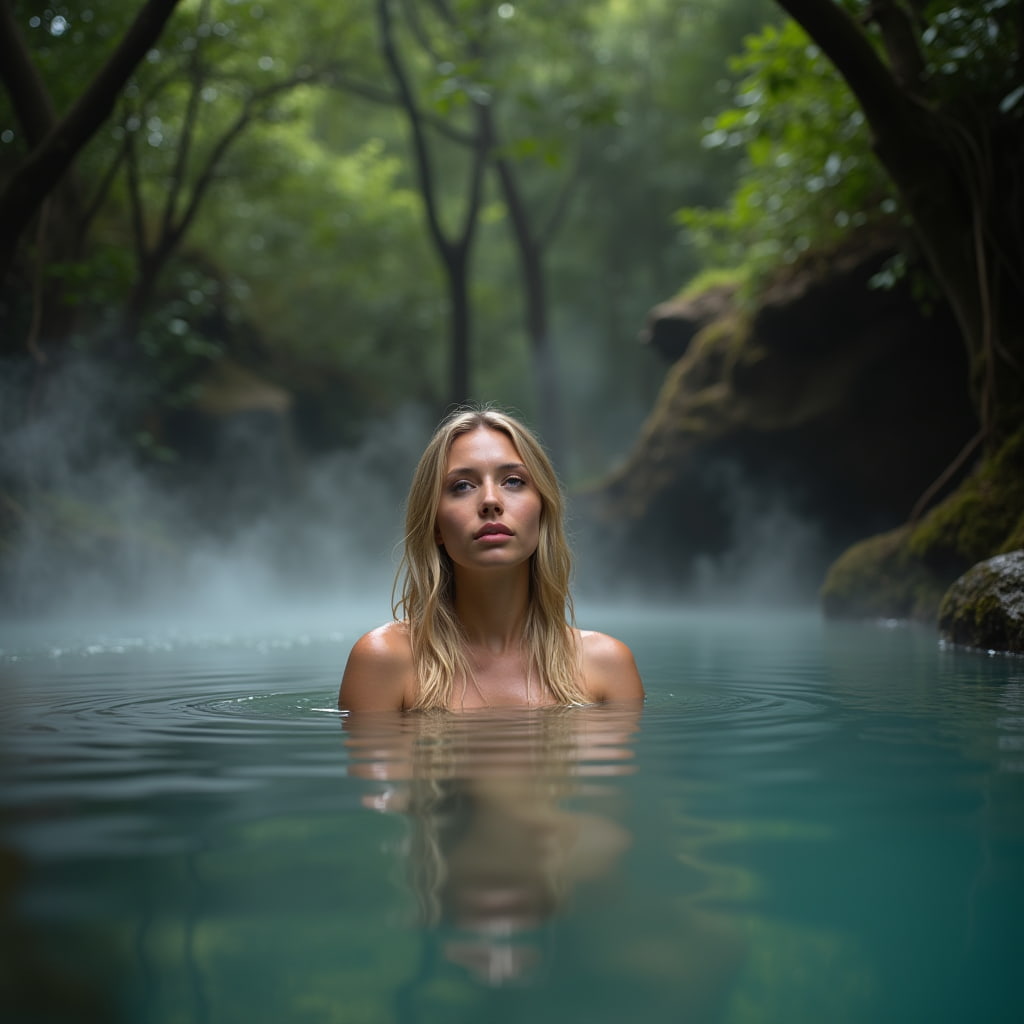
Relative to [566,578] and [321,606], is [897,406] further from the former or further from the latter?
[566,578]

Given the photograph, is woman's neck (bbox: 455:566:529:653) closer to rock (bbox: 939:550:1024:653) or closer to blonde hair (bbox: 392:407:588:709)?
blonde hair (bbox: 392:407:588:709)

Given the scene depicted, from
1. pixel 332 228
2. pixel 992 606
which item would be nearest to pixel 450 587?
pixel 992 606

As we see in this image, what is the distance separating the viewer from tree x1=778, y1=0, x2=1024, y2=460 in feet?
21.7

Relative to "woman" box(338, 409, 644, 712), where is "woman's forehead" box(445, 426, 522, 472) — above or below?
Result: above

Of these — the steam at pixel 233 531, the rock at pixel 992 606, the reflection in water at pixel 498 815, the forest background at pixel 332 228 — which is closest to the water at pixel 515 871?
the reflection in water at pixel 498 815

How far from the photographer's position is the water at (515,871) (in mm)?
1216

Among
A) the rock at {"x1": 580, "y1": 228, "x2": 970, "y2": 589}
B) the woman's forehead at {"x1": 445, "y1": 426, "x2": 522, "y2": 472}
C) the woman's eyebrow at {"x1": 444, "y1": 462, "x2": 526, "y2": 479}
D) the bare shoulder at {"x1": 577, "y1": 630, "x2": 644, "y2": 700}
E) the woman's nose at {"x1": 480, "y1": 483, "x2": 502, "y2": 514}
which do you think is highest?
the rock at {"x1": 580, "y1": 228, "x2": 970, "y2": 589}

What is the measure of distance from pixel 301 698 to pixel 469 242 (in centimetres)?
1388

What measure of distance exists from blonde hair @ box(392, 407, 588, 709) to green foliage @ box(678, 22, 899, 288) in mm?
4880

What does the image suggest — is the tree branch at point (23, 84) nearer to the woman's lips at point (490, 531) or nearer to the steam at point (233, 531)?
the steam at point (233, 531)

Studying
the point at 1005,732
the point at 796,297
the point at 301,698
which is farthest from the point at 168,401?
the point at 1005,732

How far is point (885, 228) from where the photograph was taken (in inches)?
423

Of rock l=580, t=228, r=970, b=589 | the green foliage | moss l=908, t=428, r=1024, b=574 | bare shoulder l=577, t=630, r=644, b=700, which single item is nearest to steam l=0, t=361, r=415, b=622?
rock l=580, t=228, r=970, b=589

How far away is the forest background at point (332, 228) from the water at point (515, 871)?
4.96 m
